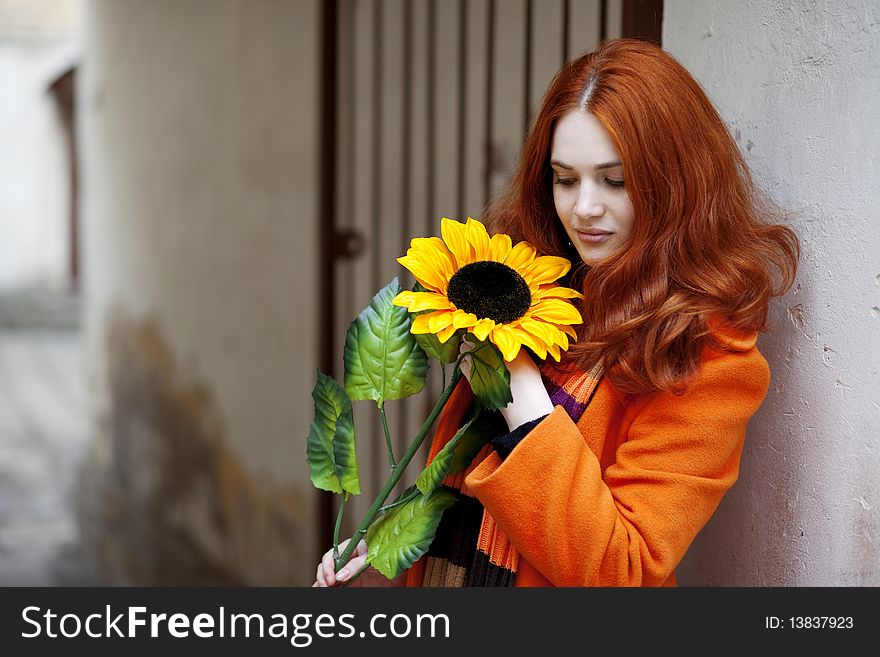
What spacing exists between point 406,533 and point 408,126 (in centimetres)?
184

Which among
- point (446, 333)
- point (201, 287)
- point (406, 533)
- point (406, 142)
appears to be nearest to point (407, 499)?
point (406, 533)

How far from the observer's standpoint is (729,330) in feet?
4.11

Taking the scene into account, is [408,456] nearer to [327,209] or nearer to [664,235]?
[664,235]

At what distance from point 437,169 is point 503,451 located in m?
1.89

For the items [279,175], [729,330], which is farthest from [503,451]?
[279,175]

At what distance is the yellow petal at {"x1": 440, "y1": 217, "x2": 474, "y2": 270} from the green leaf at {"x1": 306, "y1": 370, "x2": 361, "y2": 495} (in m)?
0.23

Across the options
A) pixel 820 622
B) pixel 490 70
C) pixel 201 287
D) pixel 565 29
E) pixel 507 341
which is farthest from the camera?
pixel 201 287

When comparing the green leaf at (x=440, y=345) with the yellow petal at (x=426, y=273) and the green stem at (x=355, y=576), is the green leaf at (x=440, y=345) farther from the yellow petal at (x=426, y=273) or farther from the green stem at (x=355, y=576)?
the green stem at (x=355, y=576)

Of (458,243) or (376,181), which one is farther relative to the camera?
(376,181)

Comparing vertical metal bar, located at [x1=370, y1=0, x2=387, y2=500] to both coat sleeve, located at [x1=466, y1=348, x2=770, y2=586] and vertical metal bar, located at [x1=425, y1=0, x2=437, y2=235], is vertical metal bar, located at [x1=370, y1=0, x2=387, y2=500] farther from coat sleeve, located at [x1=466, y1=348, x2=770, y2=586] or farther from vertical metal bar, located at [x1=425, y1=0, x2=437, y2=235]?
coat sleeve, located at [x1=466, y1=348, x2=770, y2=586]

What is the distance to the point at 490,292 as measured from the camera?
1.20m

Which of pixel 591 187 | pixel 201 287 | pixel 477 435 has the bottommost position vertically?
pixel 201 287

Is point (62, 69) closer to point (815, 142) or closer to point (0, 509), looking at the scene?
point (0, 509)

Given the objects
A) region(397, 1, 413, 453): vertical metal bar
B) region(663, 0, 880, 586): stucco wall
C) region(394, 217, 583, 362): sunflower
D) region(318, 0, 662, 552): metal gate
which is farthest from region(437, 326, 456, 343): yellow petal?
region(397, 1, 413, 453): vertical metal bar
